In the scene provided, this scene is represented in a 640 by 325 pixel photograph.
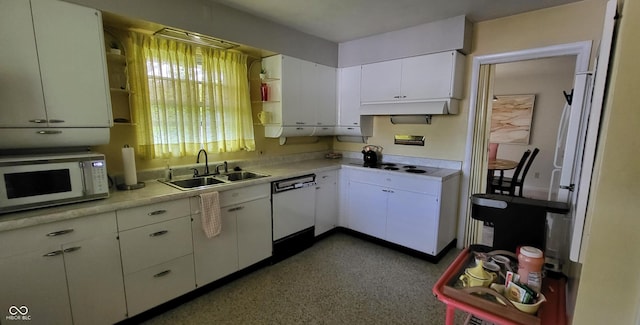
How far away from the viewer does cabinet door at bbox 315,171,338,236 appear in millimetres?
3400

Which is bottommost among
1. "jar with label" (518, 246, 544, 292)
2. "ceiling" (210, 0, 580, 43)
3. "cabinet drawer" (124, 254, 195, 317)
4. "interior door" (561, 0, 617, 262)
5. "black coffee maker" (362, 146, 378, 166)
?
"cabinet drawer" (124, 254, 195, 317)

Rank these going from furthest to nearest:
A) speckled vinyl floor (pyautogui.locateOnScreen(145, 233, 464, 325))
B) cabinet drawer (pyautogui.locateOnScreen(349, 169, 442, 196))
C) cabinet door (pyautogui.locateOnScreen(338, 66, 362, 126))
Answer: cabinet door (pyautogui.locateOnScreen(338, 66, 362, 126)) < cabinet drawer (pyautogui.locateOnScreen(349, 169, 442, 196)) < speckled vinyl floor (pyautogui.locateOnScreen(145, 233, 464, 325))

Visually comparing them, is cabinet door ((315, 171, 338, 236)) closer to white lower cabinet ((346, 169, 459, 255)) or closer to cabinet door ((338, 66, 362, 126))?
white lower cabinet ((346, 169, 459, 255))

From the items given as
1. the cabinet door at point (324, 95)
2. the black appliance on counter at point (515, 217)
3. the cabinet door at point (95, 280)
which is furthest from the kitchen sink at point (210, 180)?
the black appliance on counter at point (515, 217)

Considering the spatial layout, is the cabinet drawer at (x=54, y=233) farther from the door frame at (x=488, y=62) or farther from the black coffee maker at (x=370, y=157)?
the door frame at (x=488, y=62)

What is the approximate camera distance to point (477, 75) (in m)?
3.02

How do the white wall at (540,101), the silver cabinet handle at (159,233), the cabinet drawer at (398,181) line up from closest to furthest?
the silver cabinet handle at (159,233), the cabinet drawer at (398,181), the white wall at (540,101)

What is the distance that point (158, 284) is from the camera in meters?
2.11

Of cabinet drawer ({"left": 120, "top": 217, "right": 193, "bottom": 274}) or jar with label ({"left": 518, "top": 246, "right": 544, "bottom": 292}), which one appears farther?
cabinet drawer ({"left": 120, "top": 217, "right": 193, "bottom": 274})

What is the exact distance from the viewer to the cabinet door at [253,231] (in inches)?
102

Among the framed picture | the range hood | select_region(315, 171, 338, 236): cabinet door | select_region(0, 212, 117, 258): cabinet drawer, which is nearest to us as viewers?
select_region(0, 212, 117, 258): cabinet drawer

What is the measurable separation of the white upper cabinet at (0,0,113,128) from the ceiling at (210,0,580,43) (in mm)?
1108

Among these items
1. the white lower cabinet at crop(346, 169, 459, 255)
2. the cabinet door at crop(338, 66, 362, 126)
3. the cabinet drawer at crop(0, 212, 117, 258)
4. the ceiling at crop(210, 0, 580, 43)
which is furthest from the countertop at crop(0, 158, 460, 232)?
the ceiling at crop(210, 0, 580, 43)

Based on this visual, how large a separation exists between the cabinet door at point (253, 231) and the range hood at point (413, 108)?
1.76m
